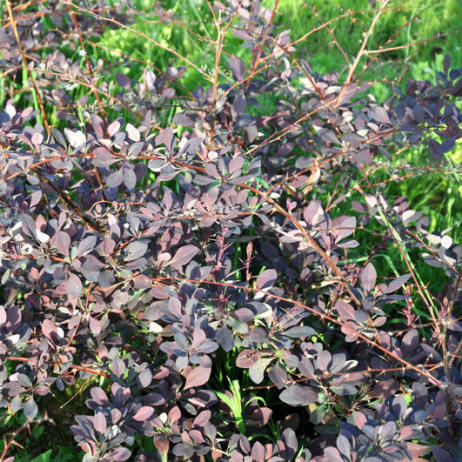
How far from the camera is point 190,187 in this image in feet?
5.17

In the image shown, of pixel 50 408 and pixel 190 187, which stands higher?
pixel 190 187

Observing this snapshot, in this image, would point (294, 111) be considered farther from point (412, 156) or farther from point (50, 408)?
point (50, 408)

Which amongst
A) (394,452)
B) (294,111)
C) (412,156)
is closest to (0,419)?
(394,452)

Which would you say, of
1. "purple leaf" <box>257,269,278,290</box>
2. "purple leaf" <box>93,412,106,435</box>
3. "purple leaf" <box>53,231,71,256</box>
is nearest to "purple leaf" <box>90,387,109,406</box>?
"purple leaf" <box>93,412,106,435</box>

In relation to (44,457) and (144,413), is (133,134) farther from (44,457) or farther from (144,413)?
(44,457)

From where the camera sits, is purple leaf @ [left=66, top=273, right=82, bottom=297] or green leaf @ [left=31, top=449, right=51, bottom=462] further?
green leaf @ [left=31, top=449, right=51, bottom=462]

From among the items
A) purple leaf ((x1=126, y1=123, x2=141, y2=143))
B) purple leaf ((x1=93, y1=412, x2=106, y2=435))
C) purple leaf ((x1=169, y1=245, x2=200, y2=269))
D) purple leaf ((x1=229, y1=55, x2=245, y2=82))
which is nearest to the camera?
purple leaf ((x1=93, y1=412, x2=106, y2=435))

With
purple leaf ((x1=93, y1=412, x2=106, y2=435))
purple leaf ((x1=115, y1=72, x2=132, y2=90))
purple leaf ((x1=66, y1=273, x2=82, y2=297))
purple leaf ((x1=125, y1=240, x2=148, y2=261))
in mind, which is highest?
purple leaf ((x1=115, y1=72, x2=132, y2=90))

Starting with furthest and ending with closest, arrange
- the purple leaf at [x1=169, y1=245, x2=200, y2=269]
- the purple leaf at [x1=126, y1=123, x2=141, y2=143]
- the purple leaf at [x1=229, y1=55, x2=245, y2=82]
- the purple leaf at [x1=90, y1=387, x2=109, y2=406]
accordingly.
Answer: the purple leaf at [x1=229, y1=55, x2=245, y2=82] < the purple leaf at [x1=126, y1=123, x2=141, y2=143] < the purple leaf at [x1=169, y1=245, x2=200, y2=269] < the purple leaf at [x1=90, y1=387, x2=109, y2=406]

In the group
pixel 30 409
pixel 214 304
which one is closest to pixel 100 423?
pixel 30 409

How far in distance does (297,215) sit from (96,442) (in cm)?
101

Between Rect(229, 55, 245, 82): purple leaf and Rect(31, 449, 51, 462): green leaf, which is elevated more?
Rect(229, 55, 245, 82): purple leaf

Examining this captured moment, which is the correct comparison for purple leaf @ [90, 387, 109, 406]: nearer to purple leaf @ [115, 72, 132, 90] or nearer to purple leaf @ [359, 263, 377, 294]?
purple leaf @ [359, 263, 377, 294]

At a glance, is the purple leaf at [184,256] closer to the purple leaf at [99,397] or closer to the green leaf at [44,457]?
the purple leaf at [99,397]
